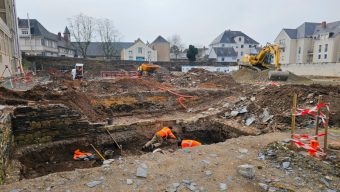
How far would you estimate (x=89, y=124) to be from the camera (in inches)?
306

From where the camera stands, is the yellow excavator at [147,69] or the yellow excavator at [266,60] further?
the yellow excavator at [147,69]

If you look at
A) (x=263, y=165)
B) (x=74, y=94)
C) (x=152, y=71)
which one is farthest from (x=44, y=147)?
(x=152, y=71)

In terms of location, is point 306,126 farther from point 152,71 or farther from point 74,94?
point 152,71

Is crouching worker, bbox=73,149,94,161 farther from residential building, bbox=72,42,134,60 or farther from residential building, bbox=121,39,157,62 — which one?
residential building, bbox=72,42,134,60

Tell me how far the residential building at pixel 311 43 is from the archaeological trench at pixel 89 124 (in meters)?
34.5

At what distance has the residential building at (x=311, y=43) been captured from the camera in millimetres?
35188

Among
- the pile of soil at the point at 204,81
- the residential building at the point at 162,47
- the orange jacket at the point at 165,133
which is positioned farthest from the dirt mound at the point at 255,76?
the residential building at the point at 162,47

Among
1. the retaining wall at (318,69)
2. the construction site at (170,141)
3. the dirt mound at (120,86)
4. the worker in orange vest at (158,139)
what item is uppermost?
the retaining wall at (318,69)

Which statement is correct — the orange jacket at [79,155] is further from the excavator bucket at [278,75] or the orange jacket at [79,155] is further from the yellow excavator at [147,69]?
the yellow excavator at [147,69]

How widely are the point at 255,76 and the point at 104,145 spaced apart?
1414 cm

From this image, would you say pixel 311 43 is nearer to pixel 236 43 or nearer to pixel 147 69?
pixel 236 43

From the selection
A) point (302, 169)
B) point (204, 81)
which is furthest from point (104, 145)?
point (204, 81)

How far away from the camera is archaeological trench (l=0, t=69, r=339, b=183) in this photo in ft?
20.4

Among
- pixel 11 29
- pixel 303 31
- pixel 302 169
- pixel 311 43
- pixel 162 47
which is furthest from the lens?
pixel 162 47
